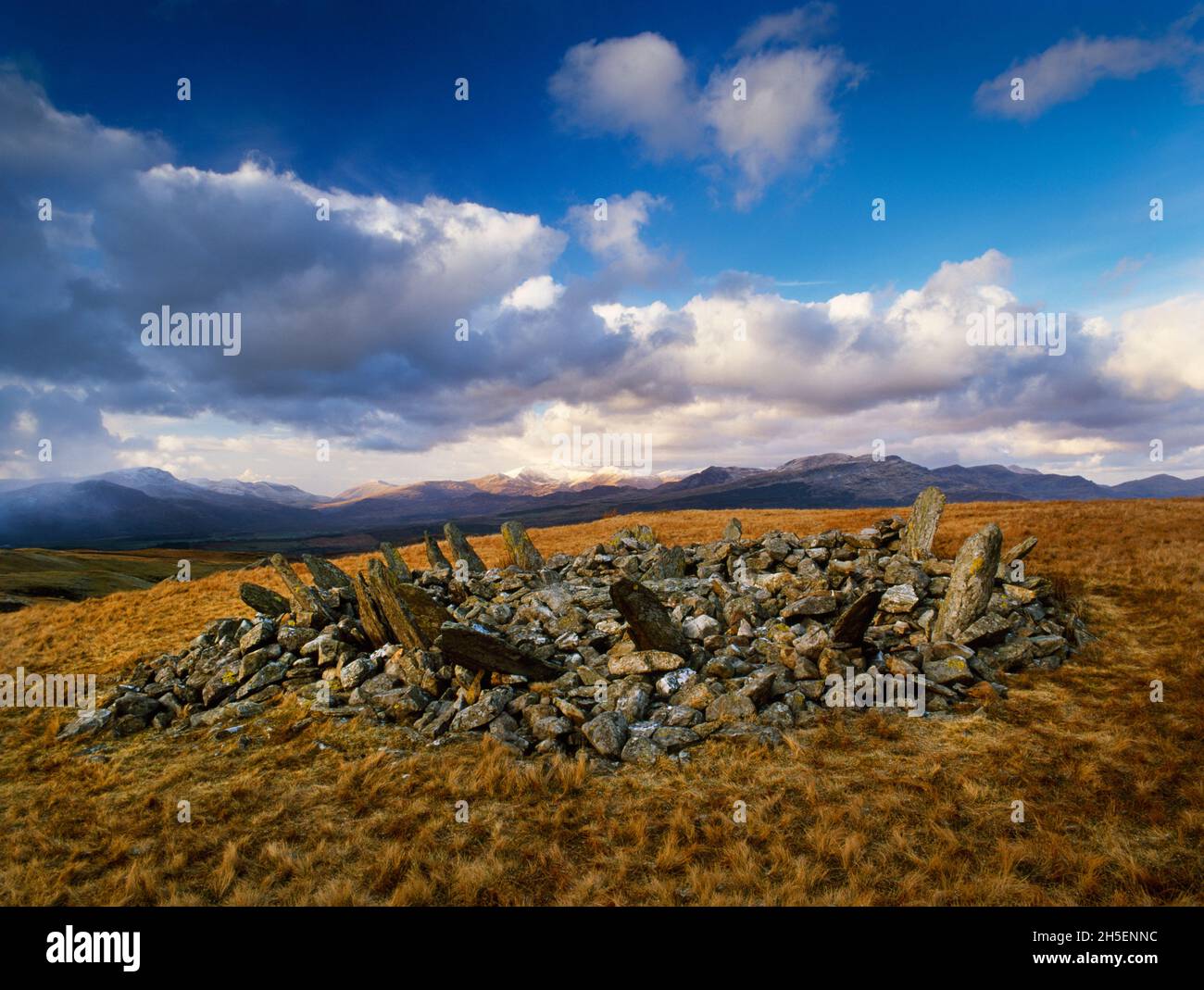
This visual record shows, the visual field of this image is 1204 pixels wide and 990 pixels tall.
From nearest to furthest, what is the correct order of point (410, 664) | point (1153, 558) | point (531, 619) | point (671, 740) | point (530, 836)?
point (530, 836)
point (671, 740)
point (410, 664)
point (531, 619)
point (1153, 558)

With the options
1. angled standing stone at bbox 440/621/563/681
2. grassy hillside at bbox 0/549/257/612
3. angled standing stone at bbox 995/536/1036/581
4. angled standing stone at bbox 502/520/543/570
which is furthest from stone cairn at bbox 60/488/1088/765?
grassy hillside at bbox 0/549/257/612

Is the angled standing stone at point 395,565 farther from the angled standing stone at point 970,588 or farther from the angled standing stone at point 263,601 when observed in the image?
the angled standing stone at point 970,588

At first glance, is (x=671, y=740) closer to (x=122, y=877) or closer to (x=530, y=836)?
(x=530, y=836)

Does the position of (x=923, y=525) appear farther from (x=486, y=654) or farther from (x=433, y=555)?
(x=433, y=555)

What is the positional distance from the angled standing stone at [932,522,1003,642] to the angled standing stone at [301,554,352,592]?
19.9 meters

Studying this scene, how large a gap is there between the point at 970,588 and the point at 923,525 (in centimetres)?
603

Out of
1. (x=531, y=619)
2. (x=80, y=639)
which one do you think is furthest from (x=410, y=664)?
(x=80, y=639)

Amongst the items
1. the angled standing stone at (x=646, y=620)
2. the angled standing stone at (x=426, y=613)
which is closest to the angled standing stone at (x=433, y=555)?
the angled standing stone at (x=426, y=613)

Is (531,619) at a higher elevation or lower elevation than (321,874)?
higher

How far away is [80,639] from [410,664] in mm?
19053

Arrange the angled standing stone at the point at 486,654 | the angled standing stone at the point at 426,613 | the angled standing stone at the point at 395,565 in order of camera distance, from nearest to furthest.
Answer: the angled standing stone at the point at 486,654
the angled standing stone at the point at 426,613
the angled standing stone at the point at 395,565

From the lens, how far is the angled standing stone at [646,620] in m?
14.0

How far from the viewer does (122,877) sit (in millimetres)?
7629

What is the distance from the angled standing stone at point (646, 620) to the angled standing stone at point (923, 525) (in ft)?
35.6
